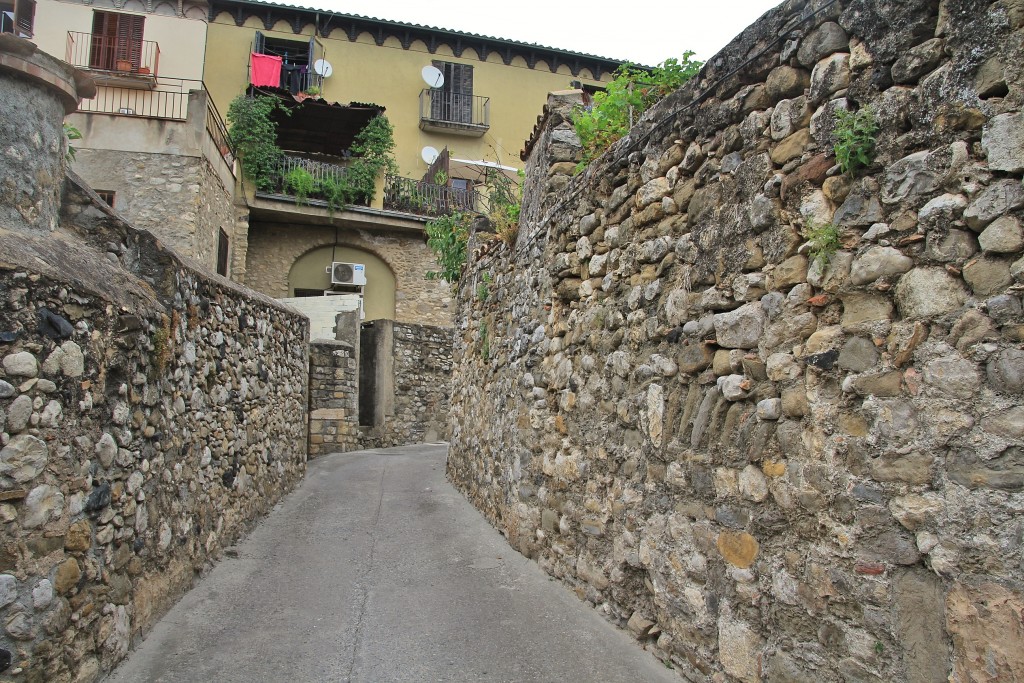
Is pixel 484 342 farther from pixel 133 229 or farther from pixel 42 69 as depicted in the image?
pixel 42 69

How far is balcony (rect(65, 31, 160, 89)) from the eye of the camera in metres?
15.8

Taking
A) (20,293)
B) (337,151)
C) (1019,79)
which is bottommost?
(20,293)

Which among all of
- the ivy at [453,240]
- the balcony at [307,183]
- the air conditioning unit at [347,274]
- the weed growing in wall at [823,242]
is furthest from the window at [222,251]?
the weed growing in wall at [823,242]

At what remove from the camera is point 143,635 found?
3898 mm

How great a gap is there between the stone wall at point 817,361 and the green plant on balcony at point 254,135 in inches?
603

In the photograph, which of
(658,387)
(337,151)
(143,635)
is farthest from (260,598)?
(337,151)

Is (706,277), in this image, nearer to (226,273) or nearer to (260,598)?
(260,598)

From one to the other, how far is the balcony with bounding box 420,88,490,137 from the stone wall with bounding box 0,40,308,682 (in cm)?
1666

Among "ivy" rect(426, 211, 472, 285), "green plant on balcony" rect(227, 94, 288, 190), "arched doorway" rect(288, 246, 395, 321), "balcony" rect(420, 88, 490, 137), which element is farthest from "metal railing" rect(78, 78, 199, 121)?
"ivy" rect(426, 211, 472, 285)

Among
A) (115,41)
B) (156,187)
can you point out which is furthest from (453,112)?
(156,187)

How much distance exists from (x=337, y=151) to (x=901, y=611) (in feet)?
67.8

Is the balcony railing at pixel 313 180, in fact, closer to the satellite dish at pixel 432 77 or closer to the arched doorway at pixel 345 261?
the arched doorway at pixel 345 261

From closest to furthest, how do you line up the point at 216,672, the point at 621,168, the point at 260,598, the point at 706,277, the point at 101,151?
1. the point at 706,277
2. the point at 216,672
3. the point at 621,168
4. the point at 260,598
5. the point at 101,151

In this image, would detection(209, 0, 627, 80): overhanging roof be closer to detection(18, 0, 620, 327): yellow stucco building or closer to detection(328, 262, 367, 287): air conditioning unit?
detection(18, 0, 620, 327): yellow stucco building
